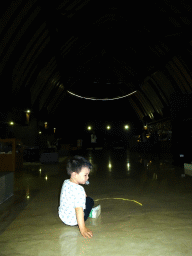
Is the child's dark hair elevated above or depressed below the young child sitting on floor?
above

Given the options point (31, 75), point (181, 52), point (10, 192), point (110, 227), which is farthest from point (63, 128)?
point (110, 227)

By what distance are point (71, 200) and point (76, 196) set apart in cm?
13

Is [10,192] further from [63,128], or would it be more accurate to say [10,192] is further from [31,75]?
[63,128]

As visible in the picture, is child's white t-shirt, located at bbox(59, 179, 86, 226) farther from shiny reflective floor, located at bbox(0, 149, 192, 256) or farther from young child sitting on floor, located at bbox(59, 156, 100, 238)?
shiny reflective floor, located at bbox(0, 149, 192, 256)

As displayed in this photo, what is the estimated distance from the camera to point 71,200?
91.4 inches

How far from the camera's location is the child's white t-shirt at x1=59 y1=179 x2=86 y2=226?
222 centimetres

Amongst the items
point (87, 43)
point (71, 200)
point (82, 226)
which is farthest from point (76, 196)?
point (87, 43)

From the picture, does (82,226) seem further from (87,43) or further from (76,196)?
(87,43)

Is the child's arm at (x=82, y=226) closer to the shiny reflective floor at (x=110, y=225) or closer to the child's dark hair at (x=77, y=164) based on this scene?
the shiny reflective floor at (x=110, y=225)

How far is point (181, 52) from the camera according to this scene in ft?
39.1

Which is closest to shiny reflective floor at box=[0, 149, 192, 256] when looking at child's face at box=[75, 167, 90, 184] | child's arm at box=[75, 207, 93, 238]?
child's arm at box=[75, 207, 93, 238]

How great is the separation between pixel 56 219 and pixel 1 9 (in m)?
6.91

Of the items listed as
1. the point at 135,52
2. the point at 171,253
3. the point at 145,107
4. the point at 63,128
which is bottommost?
the point at 171,253

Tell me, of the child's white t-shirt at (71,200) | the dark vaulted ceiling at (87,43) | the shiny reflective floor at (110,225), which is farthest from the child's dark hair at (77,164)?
the dark vaulted ceiling at (87,43)
